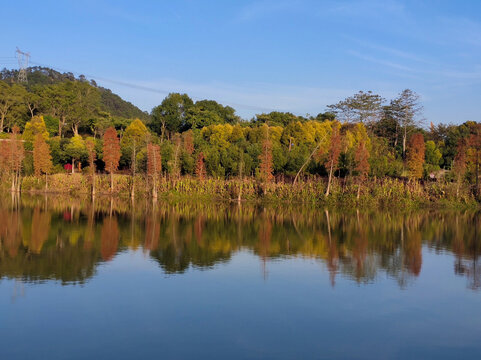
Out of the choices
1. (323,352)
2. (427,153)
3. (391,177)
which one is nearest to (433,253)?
(323,352)

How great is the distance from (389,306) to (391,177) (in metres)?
28.3

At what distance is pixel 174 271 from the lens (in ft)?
46.3

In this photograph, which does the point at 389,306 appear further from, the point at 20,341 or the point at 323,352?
the point at 20,341

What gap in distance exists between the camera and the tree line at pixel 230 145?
35562 millimetres

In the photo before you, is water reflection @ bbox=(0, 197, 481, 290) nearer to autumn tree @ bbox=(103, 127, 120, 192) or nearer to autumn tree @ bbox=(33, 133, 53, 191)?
autumn tree @ bbox=(103, 127, 120, 192)

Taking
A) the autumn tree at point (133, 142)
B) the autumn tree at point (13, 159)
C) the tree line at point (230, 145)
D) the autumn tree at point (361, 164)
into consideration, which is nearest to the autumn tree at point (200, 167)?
the tree line at point (230, 145)

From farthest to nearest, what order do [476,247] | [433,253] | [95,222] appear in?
[95,222] < [476,247] < [433,253]

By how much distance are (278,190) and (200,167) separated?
6572 mm

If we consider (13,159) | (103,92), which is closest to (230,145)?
(13,159)

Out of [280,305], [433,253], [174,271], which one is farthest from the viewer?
[433,253]

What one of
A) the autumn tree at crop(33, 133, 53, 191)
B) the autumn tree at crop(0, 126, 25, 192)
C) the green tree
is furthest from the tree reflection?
the green tree

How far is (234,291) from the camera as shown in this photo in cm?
1223

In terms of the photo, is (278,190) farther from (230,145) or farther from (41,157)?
(41,157)

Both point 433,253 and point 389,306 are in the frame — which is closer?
point 389,306
